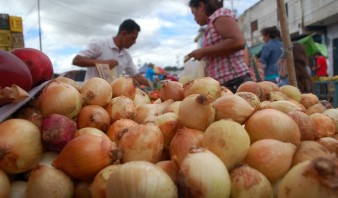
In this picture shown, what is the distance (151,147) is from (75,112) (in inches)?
17.0

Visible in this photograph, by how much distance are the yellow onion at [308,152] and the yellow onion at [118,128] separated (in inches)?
23.7

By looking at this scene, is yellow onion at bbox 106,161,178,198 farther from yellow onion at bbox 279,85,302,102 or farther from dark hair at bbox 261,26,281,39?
dark hair at bbox 261,26,281,39

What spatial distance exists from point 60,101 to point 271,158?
0.78 m

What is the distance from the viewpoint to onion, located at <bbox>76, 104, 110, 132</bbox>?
128 centimetres

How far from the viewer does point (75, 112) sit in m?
1.30

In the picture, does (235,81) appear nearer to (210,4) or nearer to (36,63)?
(210,4)

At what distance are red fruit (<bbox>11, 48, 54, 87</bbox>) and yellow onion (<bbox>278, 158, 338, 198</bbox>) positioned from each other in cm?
125

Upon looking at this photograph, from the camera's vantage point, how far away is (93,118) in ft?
4.19

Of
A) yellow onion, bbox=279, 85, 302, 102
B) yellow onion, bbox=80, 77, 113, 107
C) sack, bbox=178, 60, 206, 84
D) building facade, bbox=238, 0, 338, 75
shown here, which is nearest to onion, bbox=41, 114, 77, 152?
yellow onion, bbox=80, 77, 113, 107

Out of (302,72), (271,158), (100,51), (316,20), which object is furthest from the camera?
(316,20)

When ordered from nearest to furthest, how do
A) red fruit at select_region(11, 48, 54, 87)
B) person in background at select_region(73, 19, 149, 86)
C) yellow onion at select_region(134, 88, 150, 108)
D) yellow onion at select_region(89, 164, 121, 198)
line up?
yellow onion at select_region(89, 164, 121, 198)
red fruit at select_region(11, 48, 54, 87)
yellow onion at select_region(134, 88, 150, 108)
person in background at select_region(73, 19, 149, 86)

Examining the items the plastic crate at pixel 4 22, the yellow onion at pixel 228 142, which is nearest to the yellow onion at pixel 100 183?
the yellow onion at pixel 228 142

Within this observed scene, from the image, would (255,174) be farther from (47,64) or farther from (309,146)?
(47,64)

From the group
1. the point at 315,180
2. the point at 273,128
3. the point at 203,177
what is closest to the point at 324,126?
the point at 273,128
